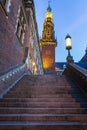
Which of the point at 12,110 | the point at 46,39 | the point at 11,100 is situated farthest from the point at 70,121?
the point at 46,39

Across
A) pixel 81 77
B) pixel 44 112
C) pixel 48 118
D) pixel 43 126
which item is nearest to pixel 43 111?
pixel 44 112

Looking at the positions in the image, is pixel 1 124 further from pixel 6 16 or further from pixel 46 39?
pixel 46 39

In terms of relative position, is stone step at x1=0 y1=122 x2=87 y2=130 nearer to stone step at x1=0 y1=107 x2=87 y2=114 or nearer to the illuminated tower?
stone step at x1=0 y1=107 x2=87 y2=114

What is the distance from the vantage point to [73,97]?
586 cm

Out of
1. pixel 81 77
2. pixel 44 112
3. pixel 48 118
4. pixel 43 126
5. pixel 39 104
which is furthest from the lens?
pixel 81 77

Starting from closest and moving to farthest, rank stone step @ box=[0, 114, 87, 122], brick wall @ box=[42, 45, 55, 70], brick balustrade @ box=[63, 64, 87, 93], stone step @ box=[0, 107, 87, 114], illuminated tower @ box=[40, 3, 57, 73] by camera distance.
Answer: stone step @ box=[0, 114, 87, 122] → stone step @ box=[0, 107, 87, 114] → brick balustrade @ box=[63, 64, 87, 93] → illuminated tower @ box=[40, 3, 57, 73] → brick wall @ box=[42, 45, 55, 70]

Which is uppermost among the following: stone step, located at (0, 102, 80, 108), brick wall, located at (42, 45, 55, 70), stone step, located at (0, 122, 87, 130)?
brick wall, located at (42, 45, 55, 70)

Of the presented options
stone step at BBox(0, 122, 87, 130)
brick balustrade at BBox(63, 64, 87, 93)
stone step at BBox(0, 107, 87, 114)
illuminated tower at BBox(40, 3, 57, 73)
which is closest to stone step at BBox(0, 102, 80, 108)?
stone step at BBox(0, 107, 87, 114)

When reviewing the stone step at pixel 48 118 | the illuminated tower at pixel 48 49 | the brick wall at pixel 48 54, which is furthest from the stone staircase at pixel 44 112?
the brick wall at pixel 48 54

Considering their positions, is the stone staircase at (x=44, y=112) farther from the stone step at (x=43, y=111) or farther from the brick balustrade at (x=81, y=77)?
the brick balustrade at (x=81, y=77)

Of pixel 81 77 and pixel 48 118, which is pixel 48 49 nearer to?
pixel 81 77

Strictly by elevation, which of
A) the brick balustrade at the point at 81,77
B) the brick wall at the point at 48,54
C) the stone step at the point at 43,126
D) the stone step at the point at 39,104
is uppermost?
the brick wall at the point at 48,54

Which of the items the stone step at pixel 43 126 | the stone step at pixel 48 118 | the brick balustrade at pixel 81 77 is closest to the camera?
the stone step at pixel 43 126

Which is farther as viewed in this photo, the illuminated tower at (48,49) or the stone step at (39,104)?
the illuminated tower at (48,49)
